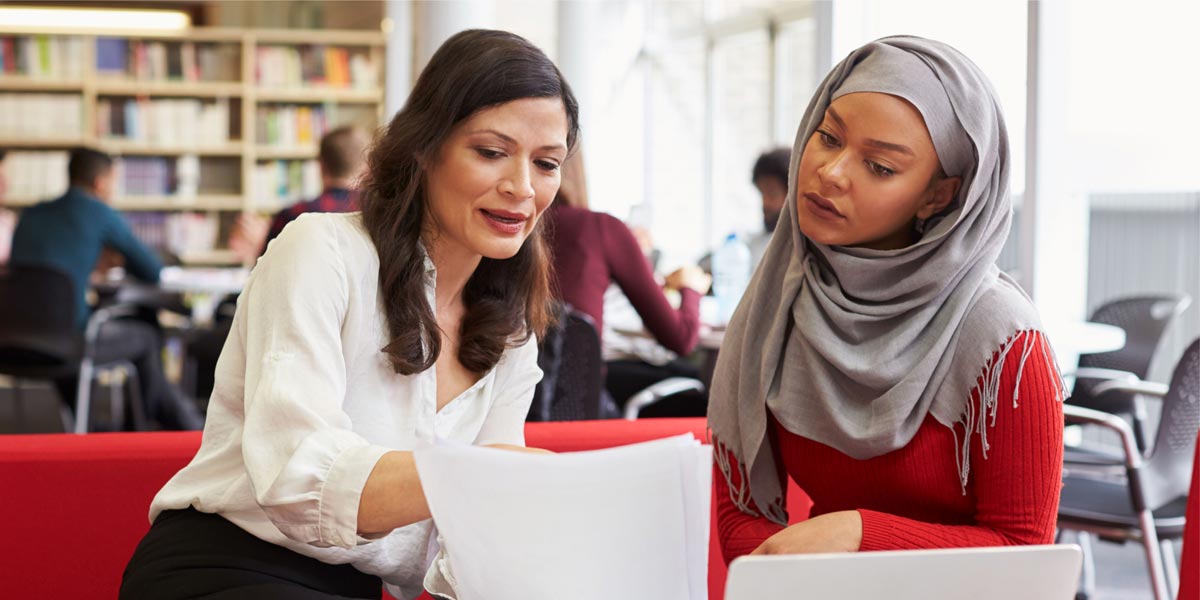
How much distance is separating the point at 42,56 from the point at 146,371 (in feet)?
10.8

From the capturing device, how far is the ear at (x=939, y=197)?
1.44 metres

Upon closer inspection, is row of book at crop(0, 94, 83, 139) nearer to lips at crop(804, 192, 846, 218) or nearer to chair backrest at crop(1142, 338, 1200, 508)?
chair backrest at crop(1142, 338, 1200, 508)

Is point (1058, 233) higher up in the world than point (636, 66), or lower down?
lower down

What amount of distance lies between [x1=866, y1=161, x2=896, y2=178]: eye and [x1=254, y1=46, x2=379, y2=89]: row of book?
269 inches

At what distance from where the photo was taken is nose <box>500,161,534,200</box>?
143 cm

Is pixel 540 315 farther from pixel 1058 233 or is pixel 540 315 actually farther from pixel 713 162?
pixel 713 162

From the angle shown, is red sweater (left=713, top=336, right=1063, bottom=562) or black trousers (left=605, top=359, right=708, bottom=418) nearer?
red sweater (left=713, top=336, right=1063, bottom=562)

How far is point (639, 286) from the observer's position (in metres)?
3.24

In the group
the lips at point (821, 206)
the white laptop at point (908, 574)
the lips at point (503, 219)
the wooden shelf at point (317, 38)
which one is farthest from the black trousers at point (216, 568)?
the wooden shelf at point (317, 38)

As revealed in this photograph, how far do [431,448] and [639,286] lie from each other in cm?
227

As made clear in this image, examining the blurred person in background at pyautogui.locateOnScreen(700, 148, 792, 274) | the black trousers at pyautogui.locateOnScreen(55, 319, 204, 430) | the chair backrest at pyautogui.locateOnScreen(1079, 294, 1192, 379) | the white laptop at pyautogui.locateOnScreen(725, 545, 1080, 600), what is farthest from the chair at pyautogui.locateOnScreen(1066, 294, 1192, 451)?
the black trousers at pyautogui.locateOnScreen(55, 319, 204, 430)

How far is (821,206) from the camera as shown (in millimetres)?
1444

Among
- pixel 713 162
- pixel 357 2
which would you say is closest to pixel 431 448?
pixel 713 162

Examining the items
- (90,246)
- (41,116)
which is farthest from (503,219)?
(41,116)
